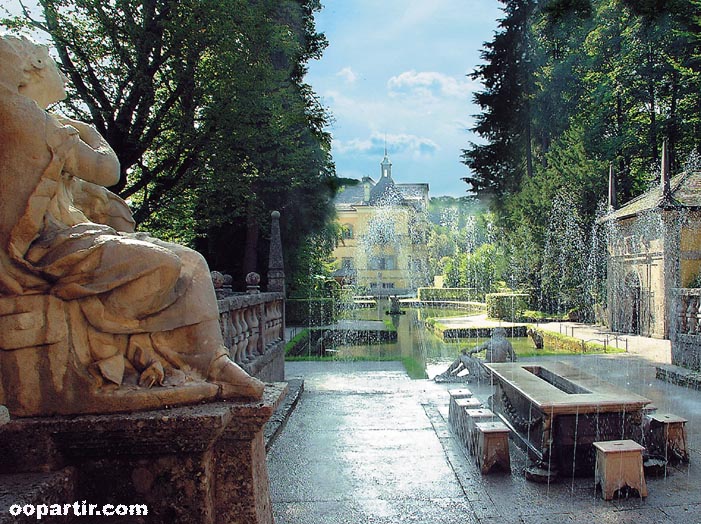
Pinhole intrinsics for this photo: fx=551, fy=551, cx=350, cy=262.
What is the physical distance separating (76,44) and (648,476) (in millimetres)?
15827

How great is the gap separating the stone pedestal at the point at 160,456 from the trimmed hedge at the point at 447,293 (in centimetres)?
3678

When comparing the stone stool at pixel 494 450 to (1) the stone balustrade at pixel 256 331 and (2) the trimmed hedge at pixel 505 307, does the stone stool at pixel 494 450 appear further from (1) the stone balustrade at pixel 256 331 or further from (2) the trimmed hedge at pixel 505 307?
(2) the trimmed hedge at pixel 505 307

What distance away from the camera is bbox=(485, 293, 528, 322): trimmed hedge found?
26797 millimetres

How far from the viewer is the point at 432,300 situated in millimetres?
39938

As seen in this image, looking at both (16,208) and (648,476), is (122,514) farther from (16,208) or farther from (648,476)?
(648,476)

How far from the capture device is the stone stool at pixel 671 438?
18.5 feet

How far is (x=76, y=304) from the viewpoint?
2.42 meters

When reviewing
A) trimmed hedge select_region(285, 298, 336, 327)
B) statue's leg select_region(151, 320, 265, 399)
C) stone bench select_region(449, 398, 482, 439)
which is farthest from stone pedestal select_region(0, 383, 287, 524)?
trimmed hedge select_region(285, 298, 336, 327)

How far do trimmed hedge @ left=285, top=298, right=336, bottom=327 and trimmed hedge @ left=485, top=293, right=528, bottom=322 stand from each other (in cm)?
787

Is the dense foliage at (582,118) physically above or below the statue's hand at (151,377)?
above

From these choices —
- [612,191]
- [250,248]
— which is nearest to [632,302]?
[612,191]

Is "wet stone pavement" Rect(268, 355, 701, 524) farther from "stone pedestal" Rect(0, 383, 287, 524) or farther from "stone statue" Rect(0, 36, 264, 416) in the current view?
"stone statue" Rect(0, 36, 264, 416)

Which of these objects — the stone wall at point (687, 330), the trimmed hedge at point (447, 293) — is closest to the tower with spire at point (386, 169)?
the trimmed hedge at point (447, 293)

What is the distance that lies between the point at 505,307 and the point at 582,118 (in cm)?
1159
